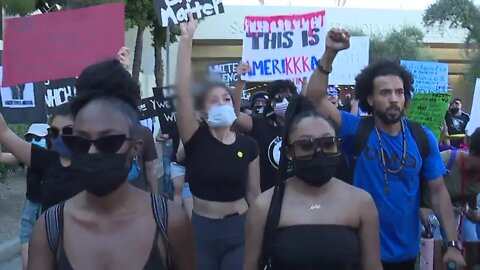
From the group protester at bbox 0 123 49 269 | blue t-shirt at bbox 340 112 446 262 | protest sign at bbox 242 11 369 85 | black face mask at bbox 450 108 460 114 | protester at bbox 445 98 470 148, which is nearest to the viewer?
blue t-shirt at bbox 340 112 446 262

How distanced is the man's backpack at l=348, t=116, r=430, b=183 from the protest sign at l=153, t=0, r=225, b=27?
2.77m

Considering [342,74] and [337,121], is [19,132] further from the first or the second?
[337,121]

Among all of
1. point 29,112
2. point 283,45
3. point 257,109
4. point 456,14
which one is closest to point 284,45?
point 283,45

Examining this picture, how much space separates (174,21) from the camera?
23.6 ft

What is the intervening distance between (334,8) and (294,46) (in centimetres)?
3851

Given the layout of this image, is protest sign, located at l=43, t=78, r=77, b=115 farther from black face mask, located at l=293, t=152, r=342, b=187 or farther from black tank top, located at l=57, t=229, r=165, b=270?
black tank top, located at l=57, t=229, r=165, b=270

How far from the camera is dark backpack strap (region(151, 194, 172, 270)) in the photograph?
2832mm

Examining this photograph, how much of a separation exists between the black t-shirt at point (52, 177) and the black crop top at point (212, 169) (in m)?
0.90

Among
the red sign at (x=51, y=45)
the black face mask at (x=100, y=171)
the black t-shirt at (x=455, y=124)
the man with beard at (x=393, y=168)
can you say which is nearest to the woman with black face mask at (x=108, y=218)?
the black face mask at (x=100, y=171)

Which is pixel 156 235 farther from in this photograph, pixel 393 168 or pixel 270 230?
pixel 393 168

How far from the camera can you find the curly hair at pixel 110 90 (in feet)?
9.68

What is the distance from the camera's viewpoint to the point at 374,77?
486 centimetres

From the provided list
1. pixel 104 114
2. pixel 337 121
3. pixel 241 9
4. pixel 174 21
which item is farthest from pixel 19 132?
pixel 241 9

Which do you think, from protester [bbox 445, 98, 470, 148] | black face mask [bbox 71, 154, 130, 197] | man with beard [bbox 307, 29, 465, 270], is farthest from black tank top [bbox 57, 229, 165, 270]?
protester [bbox 445, 98, 470, 148]
